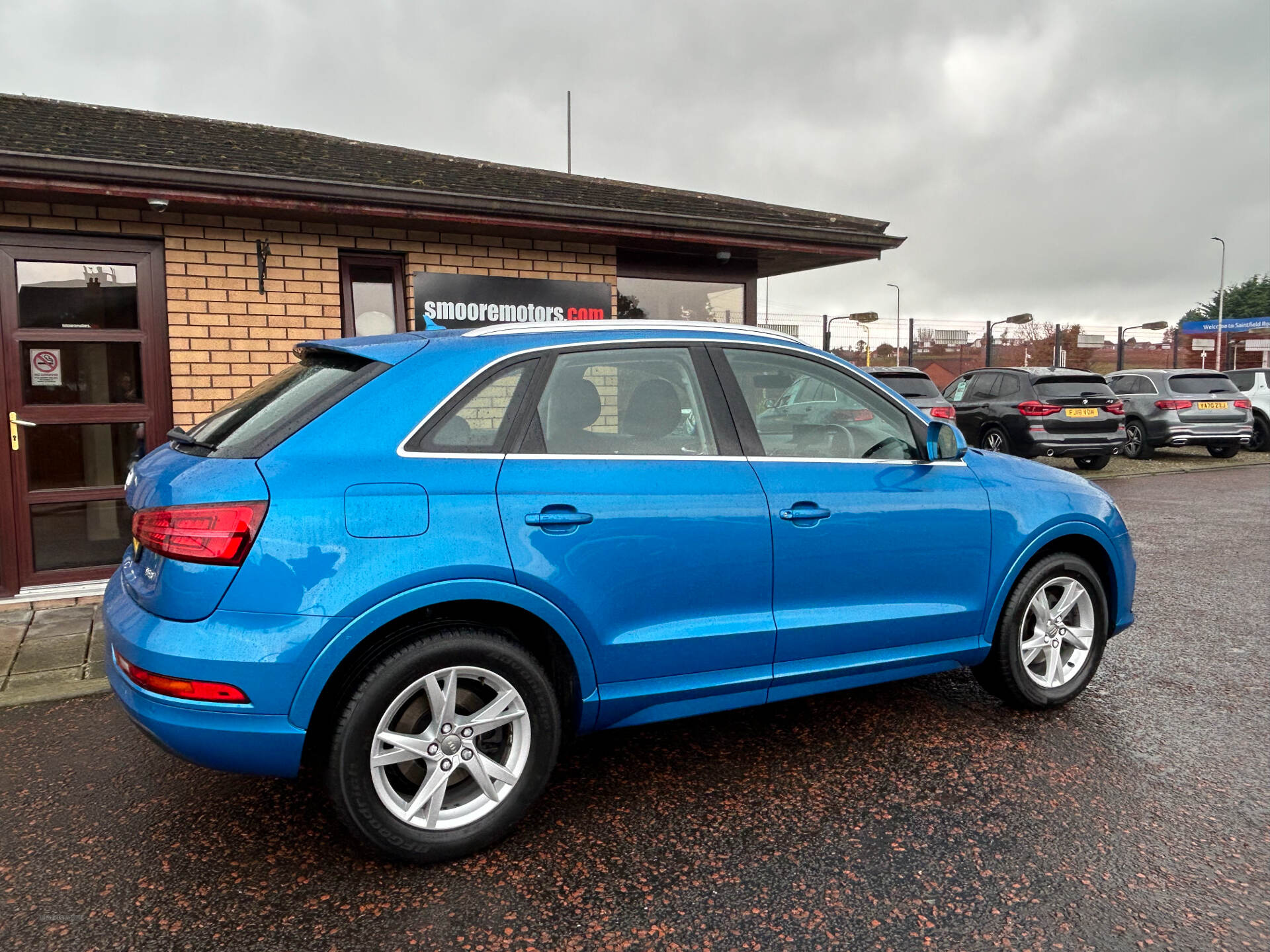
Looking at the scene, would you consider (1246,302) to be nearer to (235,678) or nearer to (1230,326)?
(1230,326)

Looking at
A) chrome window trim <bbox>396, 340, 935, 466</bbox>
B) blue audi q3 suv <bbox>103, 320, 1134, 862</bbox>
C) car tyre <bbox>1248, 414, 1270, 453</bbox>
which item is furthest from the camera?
car tyre <bbox>1248, 414, 1270, 453</bbox>

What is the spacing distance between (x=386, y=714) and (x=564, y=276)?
5.68 meters

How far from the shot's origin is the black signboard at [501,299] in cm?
718

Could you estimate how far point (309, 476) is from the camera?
8.73 ft

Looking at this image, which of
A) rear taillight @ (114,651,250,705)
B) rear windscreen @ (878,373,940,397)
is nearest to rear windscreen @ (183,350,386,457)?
rear taillight @ (114,651,250,705)

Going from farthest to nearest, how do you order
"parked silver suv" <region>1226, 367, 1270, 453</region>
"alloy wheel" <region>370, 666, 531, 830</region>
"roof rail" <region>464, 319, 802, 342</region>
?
1. "parked silver suv" <region>1226, 367, 1270, 453</region>
2. "roof rail" <region>464, 319, 802, 342</region>
3. "alloy wheel" <region>370, 666, 531, 830</region>

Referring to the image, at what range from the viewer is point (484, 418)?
295 centimetres

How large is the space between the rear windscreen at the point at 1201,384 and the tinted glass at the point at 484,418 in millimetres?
16092

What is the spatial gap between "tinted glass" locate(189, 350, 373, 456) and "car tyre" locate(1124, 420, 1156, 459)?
1603 cm

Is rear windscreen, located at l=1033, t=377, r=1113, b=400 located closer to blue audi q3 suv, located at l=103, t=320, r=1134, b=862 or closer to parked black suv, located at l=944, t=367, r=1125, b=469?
parked black suv, located at l=944, t=367, r=1125, b=469

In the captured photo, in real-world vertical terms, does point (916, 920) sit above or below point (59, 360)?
below

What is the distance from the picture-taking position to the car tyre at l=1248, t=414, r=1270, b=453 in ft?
57.3

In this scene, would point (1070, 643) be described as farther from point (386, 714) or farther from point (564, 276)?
point (564, 276)

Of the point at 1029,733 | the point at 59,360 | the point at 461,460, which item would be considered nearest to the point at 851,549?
the point at 1029,733
